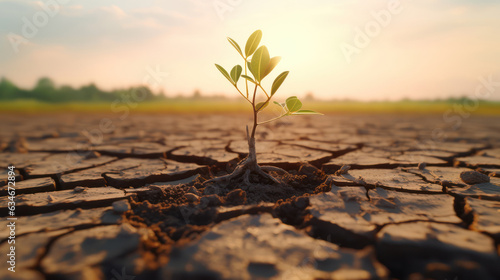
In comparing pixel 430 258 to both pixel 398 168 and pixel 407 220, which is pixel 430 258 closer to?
pixel 407 220

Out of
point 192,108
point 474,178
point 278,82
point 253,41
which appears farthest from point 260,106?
point 192,108

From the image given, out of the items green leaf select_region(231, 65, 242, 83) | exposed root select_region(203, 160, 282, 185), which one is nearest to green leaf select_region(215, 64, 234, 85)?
green leaf select_region(231, 65, 242, 83)

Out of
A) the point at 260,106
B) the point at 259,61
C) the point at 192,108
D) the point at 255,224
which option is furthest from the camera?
the point at 192,108

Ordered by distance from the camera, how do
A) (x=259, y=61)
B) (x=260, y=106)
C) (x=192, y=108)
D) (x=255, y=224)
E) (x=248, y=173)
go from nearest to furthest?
1. (x=255, y=224)
2. (x=259, y=61)
3. (x=260, y=106)
4. (x=248, y=173)
5. (x=192, y=108)

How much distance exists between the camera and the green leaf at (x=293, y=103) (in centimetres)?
106

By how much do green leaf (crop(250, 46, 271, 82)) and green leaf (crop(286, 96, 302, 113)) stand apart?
0.50 ft

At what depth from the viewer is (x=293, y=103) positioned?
1065 mm

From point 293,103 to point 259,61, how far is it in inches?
8.2

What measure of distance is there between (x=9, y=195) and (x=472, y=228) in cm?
179

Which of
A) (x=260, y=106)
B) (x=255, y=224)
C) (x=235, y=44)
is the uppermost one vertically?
(x=235, y=44)

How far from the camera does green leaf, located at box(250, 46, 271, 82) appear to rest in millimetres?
1023

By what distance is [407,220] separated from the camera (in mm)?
912

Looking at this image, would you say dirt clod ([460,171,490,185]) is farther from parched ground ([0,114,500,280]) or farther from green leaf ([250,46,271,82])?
green leaf ([250,46,271,82])

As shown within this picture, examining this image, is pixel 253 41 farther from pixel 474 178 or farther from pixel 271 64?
pixel 474 178
